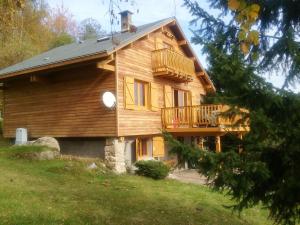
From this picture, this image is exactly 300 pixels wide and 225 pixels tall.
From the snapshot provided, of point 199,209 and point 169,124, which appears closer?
point 199,209

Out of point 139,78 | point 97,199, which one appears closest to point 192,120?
point 139,78

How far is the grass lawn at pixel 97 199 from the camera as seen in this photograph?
23.8 ft

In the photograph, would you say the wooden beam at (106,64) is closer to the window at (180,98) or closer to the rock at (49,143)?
the rock at (49,143)

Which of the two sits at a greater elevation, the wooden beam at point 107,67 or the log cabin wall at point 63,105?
the wooden beam at point 107,67

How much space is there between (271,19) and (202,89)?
16430mm

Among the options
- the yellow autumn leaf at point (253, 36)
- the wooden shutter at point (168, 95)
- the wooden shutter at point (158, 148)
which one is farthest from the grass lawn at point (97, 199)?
the wooden shutter at point (168, 95)

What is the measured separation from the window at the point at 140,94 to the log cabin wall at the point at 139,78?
0.26 metres

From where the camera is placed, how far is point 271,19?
232 inches

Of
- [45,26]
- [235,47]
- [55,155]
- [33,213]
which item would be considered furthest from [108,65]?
[45,26]

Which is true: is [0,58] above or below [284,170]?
above

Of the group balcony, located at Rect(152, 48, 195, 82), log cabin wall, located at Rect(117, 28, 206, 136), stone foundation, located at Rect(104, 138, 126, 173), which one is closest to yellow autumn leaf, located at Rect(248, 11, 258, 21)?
log cabin wall, located at Rect(117, 28, 206, 136)

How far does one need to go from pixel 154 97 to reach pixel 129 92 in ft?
7.23

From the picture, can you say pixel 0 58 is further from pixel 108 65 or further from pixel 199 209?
pixel 199 209

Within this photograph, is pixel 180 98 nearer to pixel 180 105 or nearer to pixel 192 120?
pixel 180 105
